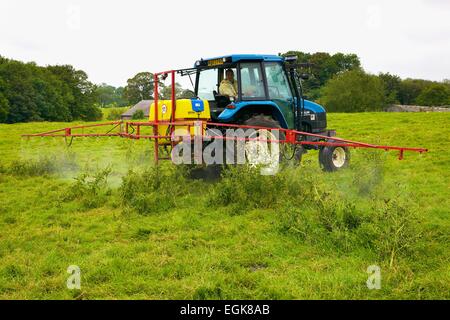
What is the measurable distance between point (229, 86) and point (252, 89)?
0.46 m

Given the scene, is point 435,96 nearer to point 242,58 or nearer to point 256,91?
point 256,91

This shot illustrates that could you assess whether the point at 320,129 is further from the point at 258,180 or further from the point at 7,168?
the point at 7,168

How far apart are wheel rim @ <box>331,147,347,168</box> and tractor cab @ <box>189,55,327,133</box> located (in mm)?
1193

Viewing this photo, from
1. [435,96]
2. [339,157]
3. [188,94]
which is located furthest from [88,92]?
[339,157]

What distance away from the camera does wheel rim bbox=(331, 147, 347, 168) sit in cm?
1099

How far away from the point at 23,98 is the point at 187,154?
149 ft

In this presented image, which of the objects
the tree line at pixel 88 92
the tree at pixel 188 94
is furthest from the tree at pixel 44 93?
the tree at pixel 188 94

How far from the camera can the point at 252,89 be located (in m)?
9.20

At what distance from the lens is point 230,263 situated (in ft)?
15.2

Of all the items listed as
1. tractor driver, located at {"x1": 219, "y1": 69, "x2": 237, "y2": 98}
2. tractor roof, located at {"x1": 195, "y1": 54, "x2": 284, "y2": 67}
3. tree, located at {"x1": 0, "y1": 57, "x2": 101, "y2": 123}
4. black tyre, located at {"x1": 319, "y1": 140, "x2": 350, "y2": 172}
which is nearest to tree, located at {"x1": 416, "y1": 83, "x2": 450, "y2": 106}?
tree, located at {"x1": 0, "y1": 57, "x2": 101, "y2": 123}

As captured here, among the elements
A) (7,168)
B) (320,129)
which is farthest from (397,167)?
(7,168)

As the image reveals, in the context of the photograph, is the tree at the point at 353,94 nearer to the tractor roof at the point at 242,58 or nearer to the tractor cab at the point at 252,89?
the tractor cab at the point at 252,89

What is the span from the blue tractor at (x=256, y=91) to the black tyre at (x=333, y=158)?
3.10 ft

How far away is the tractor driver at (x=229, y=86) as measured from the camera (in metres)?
9.29
